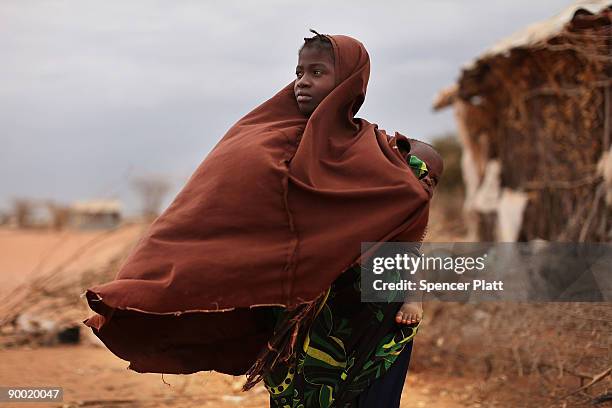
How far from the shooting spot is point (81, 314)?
6586 mm

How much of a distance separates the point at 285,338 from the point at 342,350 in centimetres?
23

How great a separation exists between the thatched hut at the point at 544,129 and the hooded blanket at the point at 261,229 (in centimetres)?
386

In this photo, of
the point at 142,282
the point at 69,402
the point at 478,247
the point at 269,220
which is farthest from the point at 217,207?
the point at 478,247

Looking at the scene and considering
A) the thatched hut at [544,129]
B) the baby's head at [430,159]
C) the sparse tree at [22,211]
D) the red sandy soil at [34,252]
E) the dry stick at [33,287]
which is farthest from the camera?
the sparse tree at [22,211]

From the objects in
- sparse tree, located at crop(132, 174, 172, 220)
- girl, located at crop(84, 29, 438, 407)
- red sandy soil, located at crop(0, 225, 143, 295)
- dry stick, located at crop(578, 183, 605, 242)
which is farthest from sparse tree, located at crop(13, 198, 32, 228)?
girl, located at crop(84, 29, 438, 407)

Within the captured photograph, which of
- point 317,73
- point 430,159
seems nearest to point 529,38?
point 430,159

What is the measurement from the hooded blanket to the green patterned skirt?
228 mm

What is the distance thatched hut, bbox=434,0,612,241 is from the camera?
19.5 feet

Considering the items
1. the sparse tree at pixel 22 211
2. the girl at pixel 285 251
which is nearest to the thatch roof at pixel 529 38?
the girl at pixel 285 251

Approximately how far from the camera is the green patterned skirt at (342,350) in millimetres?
2441

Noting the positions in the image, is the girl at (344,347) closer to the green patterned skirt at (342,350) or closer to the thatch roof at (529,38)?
the green patterned skirt at (342,350)

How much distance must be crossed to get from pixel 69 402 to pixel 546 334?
317 cm

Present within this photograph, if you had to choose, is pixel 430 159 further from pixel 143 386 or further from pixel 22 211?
pixel 22 211

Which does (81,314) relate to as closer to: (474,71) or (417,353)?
(417,353)
